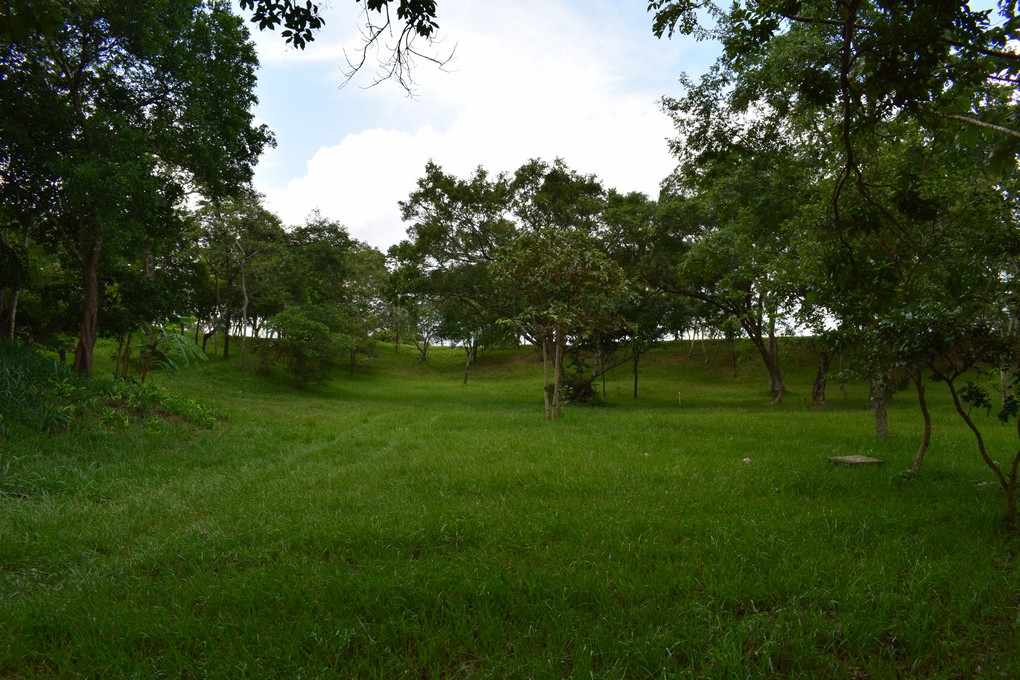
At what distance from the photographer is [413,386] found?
40344 millimetres

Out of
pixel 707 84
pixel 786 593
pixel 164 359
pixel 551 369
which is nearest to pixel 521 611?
pixel 786 593

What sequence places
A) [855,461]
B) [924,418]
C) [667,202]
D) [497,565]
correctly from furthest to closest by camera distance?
[667,202] < [855,461] < [924,418] < [497,565]

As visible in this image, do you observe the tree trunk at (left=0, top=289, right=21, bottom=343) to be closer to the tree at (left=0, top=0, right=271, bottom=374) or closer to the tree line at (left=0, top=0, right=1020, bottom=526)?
the tree line at (left=0, top=0, right=1020, bottom=526)

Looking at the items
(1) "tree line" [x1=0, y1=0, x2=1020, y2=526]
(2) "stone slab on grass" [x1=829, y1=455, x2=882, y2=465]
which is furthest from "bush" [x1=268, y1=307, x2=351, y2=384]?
(2) "stone slab on grass" [x1=829, y1=455, x2=882, y2=465]

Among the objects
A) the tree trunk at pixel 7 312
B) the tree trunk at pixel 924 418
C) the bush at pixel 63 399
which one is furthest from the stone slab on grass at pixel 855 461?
the tree trunk at pixel 7 312

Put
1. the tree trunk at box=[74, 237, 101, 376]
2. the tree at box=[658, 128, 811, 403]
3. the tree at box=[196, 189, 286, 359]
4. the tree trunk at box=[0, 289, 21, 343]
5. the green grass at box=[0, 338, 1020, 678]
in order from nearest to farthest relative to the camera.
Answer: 1. the green grass at box=[0, 338, 1020, 678]
2. the tree at box=[658, 128, 811, 403]
3. the tree trunk at box=[74, 237, 101, 376]
4. the tree trunk at box=[0, 289, 21, 343]
5. the tree at box=[196, 189, 286, 359]

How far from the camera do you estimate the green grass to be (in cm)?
347

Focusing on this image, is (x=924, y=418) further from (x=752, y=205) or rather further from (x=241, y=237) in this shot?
(x=241, y=237)

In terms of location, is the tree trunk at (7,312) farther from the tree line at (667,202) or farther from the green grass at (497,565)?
the green grass at (497,565)

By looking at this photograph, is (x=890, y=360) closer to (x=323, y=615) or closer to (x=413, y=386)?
(x=323, y=615)

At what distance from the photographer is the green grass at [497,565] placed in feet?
11.4

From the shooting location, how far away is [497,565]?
4633 millimetres

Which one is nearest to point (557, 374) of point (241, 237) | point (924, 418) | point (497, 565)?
point (924, 418)

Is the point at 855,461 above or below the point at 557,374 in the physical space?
below
